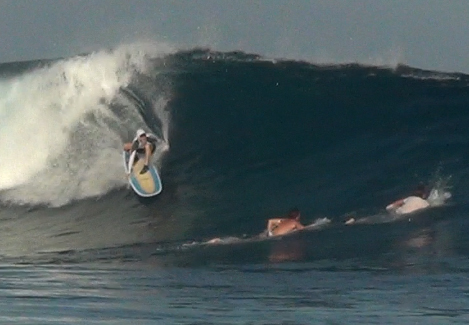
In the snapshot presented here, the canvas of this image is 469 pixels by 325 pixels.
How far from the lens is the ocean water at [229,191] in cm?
970

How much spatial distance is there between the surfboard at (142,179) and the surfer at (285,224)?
279 centimetres

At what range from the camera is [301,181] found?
16.4 meters

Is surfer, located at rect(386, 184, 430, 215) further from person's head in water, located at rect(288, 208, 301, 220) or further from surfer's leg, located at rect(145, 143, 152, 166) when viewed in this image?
surfer's leg, located at rect(145, 143, 152, 166)

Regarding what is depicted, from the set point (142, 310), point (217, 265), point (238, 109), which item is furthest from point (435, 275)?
point (238, 109)

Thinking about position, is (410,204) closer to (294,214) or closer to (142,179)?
(294,214)

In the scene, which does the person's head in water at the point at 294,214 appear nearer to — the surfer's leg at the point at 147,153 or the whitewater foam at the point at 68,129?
the surfer's leg at the point at 147,153

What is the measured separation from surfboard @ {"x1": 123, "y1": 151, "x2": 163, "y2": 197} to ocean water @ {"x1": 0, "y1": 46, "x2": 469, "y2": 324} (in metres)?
0.18

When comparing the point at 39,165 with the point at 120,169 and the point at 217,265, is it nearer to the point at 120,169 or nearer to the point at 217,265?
the point at 120,169

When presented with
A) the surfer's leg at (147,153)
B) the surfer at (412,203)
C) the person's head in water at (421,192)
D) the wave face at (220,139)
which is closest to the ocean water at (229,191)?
the wave face at (220,139)

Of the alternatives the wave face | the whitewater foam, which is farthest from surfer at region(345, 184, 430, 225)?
the whitewater foam

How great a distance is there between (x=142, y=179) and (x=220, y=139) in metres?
2.28

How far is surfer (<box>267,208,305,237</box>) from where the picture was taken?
45.2 ft

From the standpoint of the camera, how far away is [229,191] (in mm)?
16406

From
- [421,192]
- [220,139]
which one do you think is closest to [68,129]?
[220,139]
